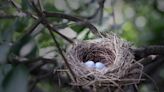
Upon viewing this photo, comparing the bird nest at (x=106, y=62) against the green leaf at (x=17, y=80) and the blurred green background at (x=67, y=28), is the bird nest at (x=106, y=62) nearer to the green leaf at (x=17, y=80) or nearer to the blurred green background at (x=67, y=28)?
the blurred green background at (x=67, y=28)

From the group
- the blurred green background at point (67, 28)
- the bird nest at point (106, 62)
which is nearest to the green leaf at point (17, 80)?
the blurred green background at point (67, 28)

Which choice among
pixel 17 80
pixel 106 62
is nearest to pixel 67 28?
pixel 106 62

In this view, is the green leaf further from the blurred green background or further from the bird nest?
the bird nest

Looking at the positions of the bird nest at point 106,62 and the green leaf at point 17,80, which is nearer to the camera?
the green leaf at point 17,80

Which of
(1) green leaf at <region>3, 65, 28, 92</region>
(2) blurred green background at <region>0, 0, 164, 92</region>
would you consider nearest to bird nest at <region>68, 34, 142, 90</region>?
(2) blurred green background at <region>0, 0, 164, 92</region>

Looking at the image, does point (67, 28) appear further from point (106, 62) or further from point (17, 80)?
point (17, 80)

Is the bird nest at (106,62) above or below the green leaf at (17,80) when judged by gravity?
below
